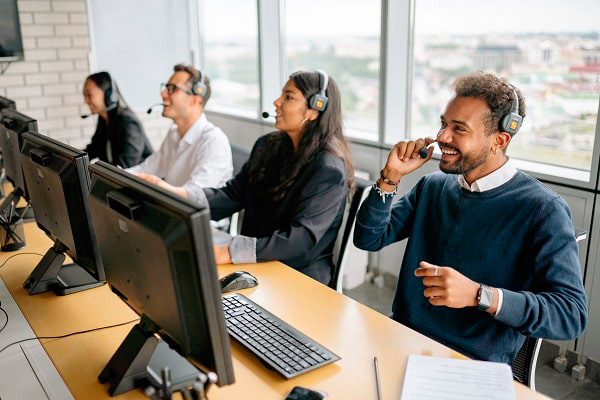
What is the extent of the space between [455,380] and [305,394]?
1.03 feet

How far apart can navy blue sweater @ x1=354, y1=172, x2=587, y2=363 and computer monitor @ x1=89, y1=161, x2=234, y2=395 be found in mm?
713

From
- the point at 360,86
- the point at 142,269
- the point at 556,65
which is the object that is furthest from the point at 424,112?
the point at 142,269

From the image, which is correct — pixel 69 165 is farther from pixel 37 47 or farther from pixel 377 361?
pixel 37 47

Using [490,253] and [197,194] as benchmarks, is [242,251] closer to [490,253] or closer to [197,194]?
[197,194]

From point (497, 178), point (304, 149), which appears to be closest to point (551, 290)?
point (497, 178)

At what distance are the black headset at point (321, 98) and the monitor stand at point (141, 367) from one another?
1.16m

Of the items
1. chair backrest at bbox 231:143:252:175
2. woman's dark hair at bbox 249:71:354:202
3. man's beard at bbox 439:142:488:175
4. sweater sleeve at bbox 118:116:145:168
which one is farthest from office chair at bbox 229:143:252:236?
man's beard at bbox 439:142:488:175

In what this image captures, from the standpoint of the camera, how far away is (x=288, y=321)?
147 centimetres

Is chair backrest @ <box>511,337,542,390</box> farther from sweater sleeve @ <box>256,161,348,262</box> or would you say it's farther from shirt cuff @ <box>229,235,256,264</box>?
shirt cuff @ <box>229,235,256,264</box>

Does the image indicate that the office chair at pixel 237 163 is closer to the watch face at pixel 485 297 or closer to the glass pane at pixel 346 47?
the glass pane at pixel 346 47

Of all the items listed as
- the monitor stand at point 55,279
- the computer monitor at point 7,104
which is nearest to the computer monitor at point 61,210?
the monitor stand at point 55,279

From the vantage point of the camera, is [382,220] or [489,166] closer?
[489,166]

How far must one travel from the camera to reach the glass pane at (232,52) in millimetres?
4367

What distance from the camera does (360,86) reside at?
353cm
